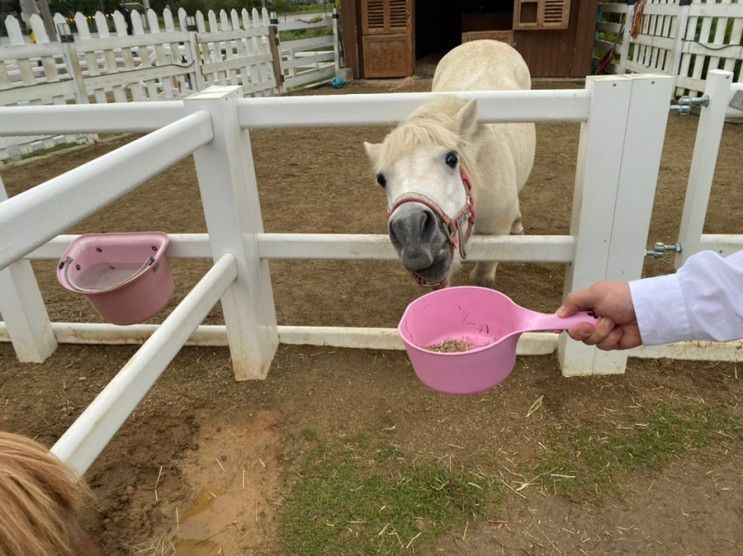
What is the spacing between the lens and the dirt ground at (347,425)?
1805 millimetres

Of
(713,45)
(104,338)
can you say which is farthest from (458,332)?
(713,45)

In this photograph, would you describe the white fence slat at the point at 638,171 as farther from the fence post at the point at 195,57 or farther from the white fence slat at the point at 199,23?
the white fence slat at the point at 199,23

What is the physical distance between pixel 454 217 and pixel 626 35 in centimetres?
908

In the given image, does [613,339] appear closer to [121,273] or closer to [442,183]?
[442,183]

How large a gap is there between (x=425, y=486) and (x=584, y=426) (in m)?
0.73

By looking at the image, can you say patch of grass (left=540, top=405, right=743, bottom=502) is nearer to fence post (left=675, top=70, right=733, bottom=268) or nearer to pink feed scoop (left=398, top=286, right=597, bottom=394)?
pink feed scoop (left=398, top=286, right=597, bottom=394)

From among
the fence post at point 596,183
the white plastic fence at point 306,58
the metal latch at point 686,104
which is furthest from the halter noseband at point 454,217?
the white plastic fence at point 306,58

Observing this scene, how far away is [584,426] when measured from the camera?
219 cm

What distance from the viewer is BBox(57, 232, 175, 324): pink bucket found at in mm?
2039

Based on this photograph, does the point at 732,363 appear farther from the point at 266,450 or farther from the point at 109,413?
the point at 109,413

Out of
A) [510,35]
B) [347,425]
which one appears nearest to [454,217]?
[347,425]

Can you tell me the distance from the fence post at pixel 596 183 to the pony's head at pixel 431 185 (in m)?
0.45

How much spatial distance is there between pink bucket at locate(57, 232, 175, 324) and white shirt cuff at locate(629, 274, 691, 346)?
1688 millimetres

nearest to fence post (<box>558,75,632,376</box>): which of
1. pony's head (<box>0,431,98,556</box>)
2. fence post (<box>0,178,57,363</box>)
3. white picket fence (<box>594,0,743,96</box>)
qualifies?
pony's head (<box>0,431,98,556</box>)
